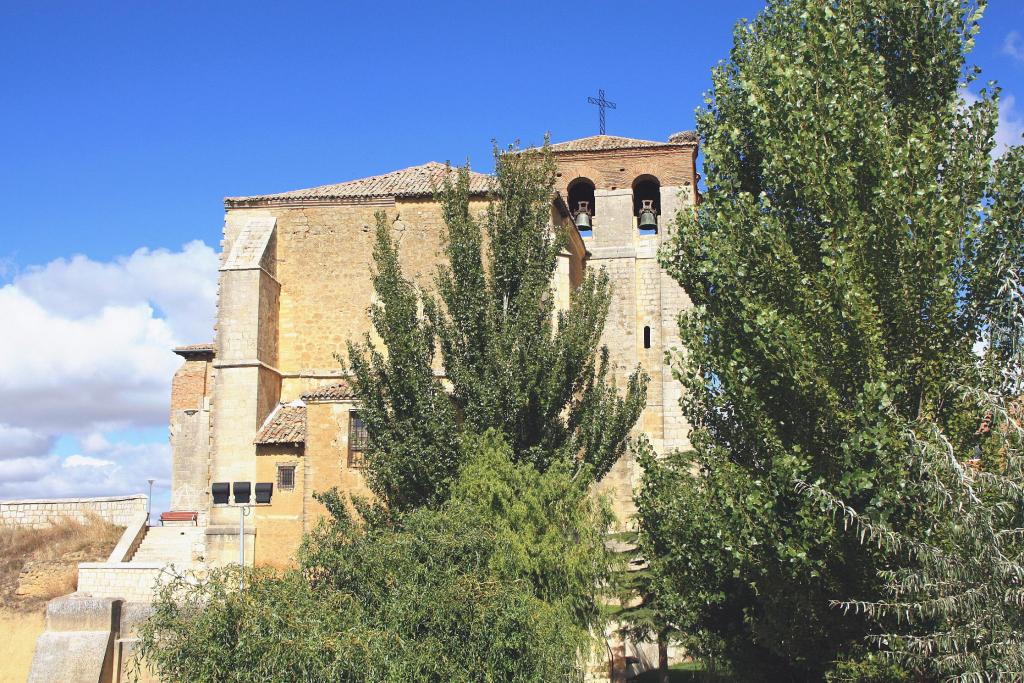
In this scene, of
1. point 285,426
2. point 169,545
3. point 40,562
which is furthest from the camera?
point 40,562

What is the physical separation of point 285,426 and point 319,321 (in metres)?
2.95

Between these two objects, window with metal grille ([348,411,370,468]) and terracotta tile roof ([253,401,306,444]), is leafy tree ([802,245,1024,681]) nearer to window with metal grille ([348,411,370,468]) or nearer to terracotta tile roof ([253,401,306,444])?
window with metal grille ([348,411,370,468])

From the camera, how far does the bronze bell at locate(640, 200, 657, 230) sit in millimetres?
26500

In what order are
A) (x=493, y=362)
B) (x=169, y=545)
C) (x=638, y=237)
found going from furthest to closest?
1. (x=638, y=237)
2. (x=169, y=545)
3. (x=493, y=362)

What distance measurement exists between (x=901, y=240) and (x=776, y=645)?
13.8ft

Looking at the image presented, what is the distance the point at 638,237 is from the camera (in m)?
27.7

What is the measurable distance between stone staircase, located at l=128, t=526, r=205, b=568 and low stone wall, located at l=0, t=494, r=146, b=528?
74.0 inches

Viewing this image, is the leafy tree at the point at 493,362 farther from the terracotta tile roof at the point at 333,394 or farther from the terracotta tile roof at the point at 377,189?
the terracotta tile roof at the point at 377,189

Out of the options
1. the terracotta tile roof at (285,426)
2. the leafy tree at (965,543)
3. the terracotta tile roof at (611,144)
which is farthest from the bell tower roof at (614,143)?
the leafy tree at (965,543)

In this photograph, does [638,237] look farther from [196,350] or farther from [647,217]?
[196,350]

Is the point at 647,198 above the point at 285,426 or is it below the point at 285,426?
above

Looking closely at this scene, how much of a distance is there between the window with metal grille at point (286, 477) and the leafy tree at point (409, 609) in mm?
6022

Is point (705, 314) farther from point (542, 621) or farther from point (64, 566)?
point (64, 566)

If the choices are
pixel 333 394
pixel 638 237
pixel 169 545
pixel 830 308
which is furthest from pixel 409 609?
pixel 638 237
